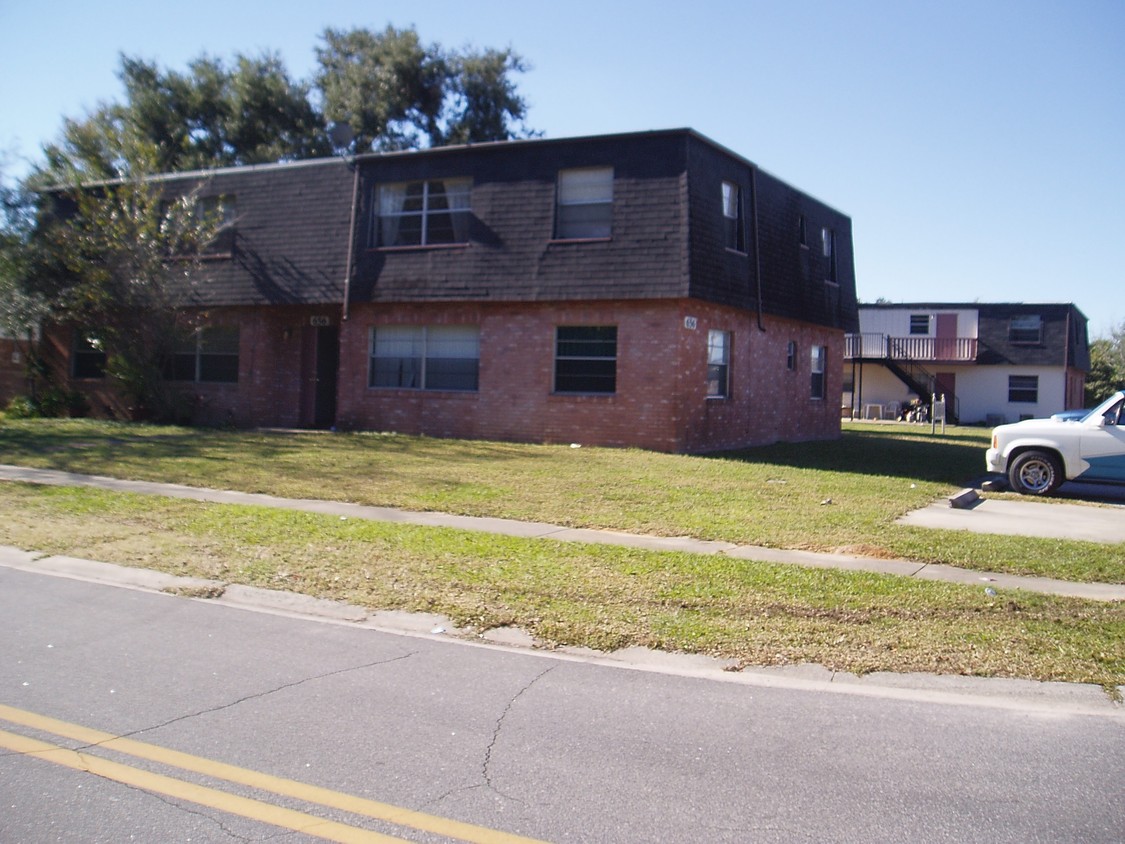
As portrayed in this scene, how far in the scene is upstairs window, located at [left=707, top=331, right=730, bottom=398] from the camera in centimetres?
2096

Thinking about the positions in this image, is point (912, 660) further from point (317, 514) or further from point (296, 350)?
point (296, 350)

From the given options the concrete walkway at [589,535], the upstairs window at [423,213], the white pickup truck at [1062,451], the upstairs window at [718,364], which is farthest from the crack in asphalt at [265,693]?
the upstairs window at [423,213]

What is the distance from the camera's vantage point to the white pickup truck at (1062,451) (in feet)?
50.5

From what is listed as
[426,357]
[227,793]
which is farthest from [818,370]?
[227,793]

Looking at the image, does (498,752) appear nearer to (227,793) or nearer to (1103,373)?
(227,793)

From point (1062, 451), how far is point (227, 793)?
47.8ft

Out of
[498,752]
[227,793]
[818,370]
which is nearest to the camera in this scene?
[227,793]

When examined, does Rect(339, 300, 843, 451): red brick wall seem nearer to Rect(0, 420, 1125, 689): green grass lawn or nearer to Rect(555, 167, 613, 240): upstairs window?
Rect(555, 167, 613, 240): upstairs window

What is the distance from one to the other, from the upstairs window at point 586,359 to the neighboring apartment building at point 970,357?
2799 centimetres

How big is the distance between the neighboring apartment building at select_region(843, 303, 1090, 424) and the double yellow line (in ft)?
141

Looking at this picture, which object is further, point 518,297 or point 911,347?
point 911,347

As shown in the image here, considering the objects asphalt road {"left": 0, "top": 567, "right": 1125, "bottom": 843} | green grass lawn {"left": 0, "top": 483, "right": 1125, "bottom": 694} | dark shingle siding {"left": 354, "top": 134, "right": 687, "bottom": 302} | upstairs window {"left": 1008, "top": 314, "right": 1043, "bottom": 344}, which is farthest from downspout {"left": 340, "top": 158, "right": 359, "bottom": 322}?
upstairs window {"left": 1008, "top": 314, "right": 1043, "bottom": 344}

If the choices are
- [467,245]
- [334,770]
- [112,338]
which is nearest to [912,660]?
[334,770]

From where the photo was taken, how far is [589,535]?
1140cm
